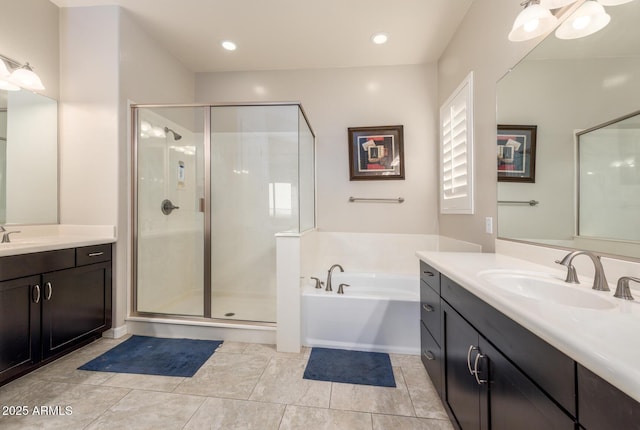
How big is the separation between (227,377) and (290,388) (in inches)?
17.8

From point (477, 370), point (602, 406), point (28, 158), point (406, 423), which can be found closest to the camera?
point (602, 406)

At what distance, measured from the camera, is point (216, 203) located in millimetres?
2572

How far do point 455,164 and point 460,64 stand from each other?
88 cm

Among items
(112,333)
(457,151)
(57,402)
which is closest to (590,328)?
(457,151)

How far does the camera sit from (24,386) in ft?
5.20

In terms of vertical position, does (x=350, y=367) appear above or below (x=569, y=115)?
below

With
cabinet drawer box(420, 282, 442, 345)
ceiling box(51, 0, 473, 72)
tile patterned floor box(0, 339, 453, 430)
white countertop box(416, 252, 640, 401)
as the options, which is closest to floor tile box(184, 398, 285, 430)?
tile patterned floor box(0, 339, 453, 430)

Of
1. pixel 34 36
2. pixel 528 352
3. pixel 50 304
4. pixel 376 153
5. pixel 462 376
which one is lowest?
pixel 462 376

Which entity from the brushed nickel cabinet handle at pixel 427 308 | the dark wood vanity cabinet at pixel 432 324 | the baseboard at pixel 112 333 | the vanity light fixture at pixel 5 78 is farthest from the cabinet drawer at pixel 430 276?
the vanity light fixture at pixel 5 78

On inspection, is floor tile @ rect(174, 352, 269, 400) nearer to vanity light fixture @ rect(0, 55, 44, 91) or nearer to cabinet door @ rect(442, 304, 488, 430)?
cabinet door @ rect(442, 304, 488, 430)

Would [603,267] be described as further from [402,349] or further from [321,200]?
[321,200]

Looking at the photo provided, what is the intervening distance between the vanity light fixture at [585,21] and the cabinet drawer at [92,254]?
3.24 m

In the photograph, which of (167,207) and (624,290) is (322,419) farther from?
(167,207)

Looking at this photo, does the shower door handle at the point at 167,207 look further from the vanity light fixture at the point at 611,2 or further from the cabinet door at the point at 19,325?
the vanity light fixture at the point at 611,2
